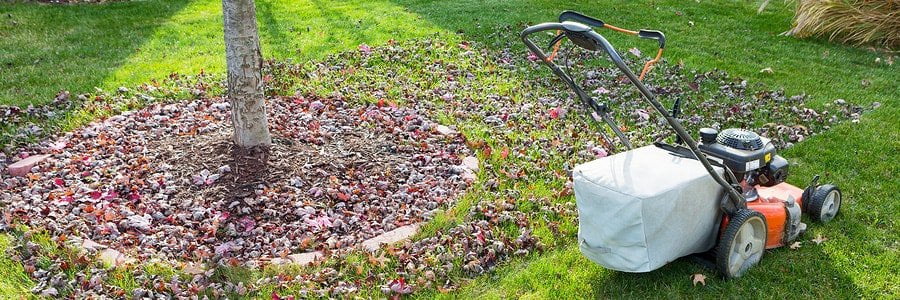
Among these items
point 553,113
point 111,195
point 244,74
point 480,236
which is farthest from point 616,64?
point 111,195

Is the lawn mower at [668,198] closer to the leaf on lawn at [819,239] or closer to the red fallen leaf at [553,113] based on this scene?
the leaf on lawn at [819,239]

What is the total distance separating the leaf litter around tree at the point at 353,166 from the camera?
13.4ft

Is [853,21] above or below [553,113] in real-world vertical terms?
above

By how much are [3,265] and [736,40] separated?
26.8 feet

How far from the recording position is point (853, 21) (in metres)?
8.73

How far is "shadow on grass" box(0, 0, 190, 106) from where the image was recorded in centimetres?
708

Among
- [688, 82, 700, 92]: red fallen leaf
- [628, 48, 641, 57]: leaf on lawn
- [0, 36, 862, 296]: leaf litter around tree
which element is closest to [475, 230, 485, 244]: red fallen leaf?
[0, 36, 862, 296]: leaf litter around tree

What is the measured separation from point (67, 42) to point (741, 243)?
8.11m

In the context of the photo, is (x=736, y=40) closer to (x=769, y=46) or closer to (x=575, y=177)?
(x=769, y=46)

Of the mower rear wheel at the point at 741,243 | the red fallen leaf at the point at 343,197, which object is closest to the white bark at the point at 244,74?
the red fallen leaf at the point at 343,197

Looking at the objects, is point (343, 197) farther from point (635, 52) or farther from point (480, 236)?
point (635, 52)

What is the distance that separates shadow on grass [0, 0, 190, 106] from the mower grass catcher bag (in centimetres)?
537

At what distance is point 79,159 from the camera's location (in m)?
5.16

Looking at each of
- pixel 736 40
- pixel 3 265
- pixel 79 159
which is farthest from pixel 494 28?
pixel 3 265
